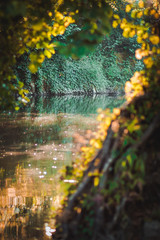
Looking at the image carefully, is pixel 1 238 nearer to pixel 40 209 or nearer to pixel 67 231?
pixel 40 209

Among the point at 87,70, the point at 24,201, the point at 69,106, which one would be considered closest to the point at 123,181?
the point at 24,201

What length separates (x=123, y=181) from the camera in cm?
271

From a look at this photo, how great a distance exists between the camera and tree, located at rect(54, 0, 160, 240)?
2.71m

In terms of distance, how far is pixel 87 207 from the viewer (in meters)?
2.73

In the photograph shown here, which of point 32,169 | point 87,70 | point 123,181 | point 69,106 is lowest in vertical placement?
point 32,169

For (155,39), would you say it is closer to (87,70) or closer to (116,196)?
(116,196)

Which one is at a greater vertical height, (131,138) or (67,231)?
(131,138)

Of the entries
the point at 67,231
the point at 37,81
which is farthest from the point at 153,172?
the point at 37,81

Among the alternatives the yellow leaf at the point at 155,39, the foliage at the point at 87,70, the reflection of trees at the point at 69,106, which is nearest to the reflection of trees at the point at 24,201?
the yellow leaf at the point at 155,39

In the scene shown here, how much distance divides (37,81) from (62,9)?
2298 centimetres

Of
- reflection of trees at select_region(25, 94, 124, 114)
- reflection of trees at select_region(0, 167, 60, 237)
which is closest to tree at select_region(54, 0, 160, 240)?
reflection of trees at select_region(0, 167, 60, 237)

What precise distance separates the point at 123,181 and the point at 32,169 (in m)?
5.21

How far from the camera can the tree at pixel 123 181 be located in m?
2.71

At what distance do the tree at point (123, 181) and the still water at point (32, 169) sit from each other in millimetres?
337
